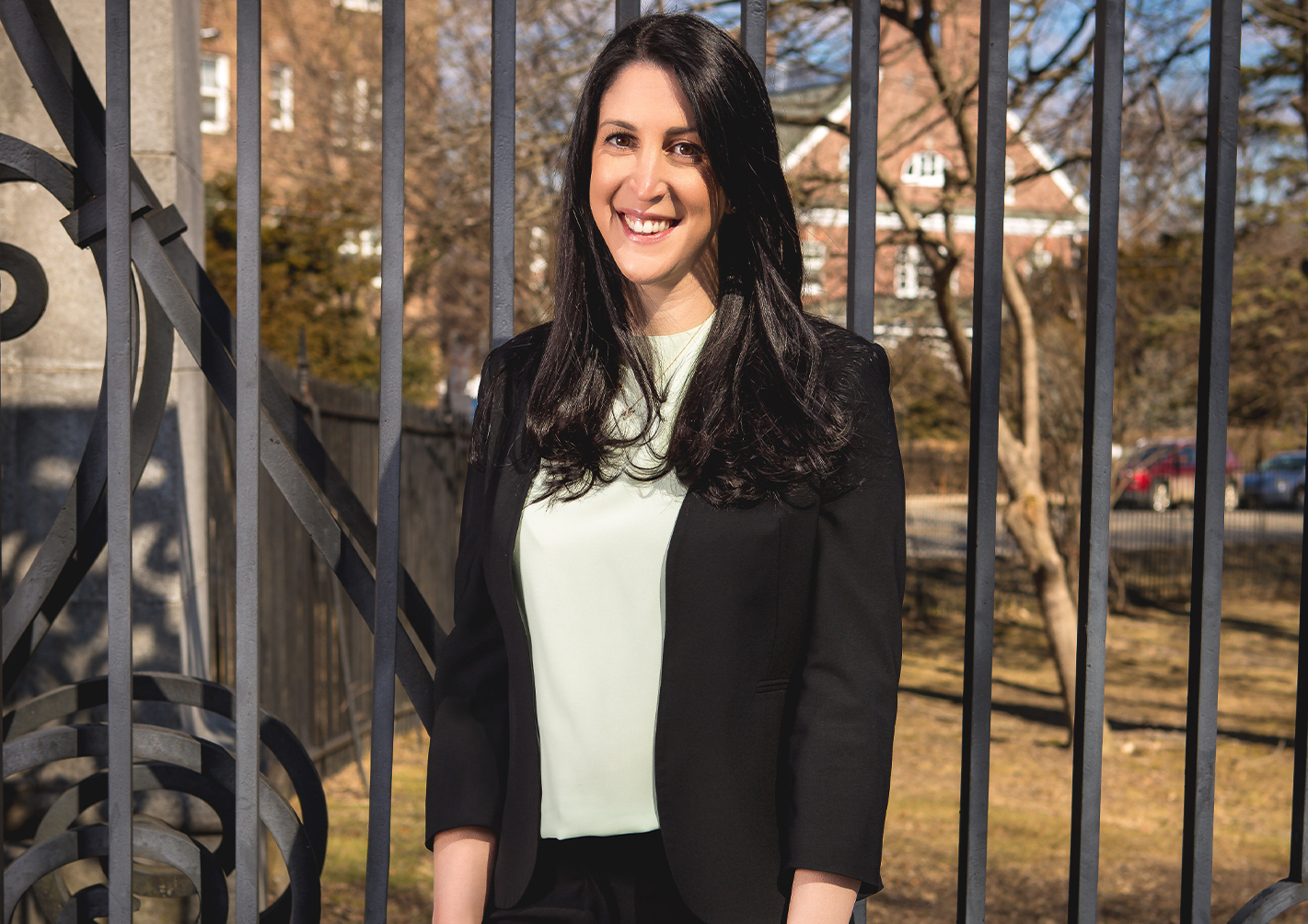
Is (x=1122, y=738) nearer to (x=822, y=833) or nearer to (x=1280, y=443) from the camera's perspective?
(x=822, y=833)

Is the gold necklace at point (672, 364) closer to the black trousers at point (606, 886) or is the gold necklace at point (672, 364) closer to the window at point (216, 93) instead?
the black trousers at point (606, 886)

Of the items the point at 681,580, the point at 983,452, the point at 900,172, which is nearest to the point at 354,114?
→ the point at 900,172

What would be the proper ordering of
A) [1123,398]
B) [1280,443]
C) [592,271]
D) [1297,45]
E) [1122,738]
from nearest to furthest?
1. [592,271]
2. [1122,738]
3. [1297,45]
4. [1123,398]
5. [1280,443]

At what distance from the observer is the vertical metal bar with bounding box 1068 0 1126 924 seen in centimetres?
173

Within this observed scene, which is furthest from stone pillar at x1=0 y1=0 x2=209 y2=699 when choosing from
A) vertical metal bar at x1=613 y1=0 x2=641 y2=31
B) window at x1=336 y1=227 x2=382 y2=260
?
window at x1=336 y1=227 x2=382 y2=260

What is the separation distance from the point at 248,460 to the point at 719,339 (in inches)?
30.3

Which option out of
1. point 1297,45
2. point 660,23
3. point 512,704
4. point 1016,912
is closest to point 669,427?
point 512,704

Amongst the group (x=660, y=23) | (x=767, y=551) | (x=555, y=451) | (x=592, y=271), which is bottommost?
(x=767, y=551)

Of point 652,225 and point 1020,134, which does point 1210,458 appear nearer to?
point 652,225

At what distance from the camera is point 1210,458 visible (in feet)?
5.85

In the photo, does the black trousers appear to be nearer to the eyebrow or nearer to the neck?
the neck

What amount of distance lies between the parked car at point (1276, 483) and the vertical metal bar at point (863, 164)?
68.9ft

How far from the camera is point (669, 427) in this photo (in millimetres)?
1525

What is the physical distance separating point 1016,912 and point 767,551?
13.8 feet
